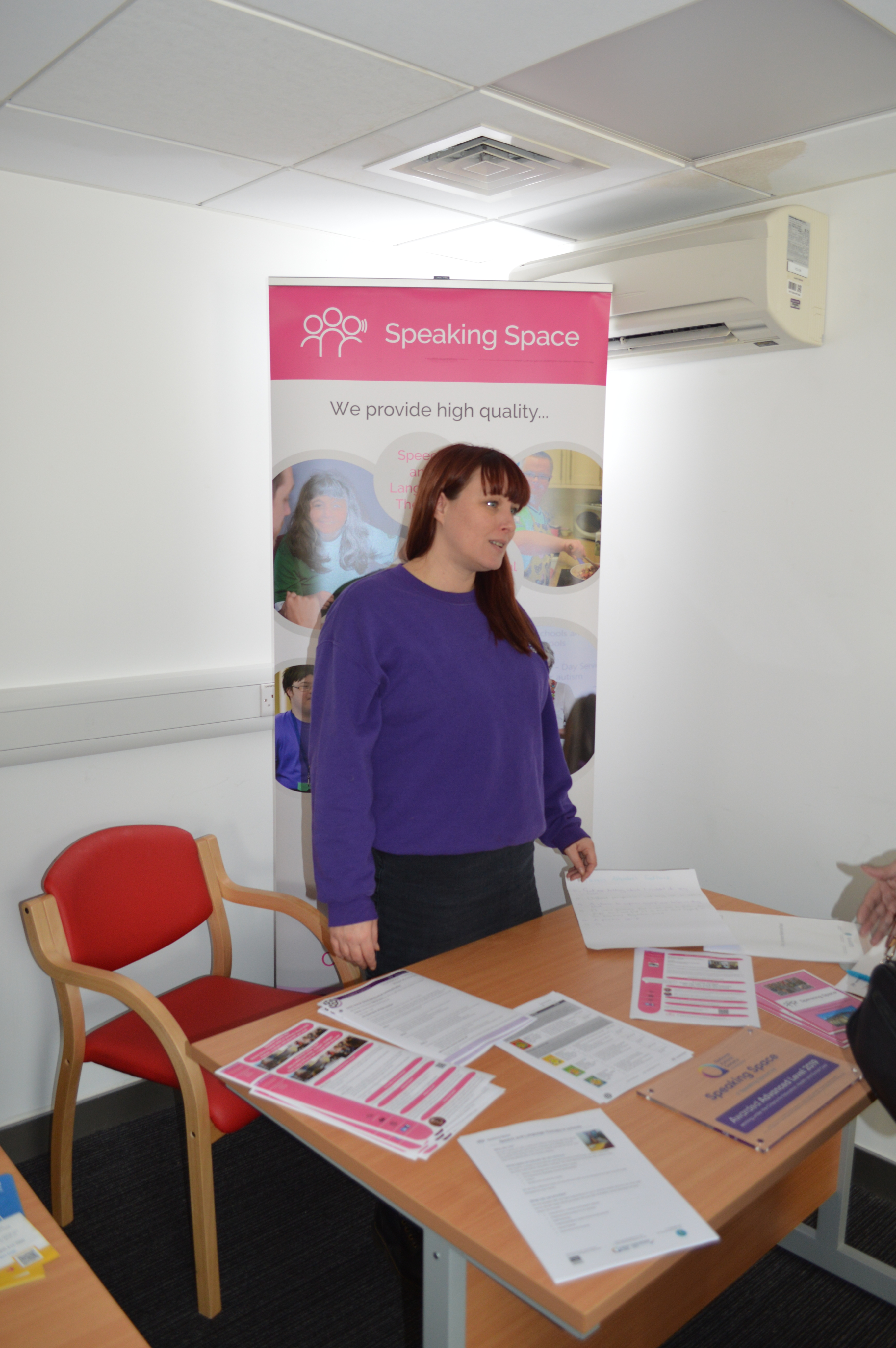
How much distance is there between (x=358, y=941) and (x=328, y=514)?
131 centimetres

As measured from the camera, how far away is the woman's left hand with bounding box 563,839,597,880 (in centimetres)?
220

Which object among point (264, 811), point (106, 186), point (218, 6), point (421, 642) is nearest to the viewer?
point (218, 6)

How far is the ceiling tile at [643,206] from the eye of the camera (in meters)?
2.59

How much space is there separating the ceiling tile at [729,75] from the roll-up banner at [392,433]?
63cm

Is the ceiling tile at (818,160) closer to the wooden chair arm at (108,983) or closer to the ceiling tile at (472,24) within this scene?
the ceiling tile at (472,24)

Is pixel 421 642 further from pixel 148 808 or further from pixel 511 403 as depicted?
pixel 148 808

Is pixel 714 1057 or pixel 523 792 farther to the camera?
pixel 523 792

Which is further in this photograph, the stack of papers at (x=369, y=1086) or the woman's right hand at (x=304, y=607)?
the woman's right hand at (x=304, y=607)

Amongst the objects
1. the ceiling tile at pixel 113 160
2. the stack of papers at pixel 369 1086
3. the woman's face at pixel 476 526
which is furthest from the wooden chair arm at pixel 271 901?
the ceiling tile at pixel 113 160

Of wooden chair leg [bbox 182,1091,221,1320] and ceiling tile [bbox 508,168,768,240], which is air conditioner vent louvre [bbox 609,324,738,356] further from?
wooden chair leg [bbox 182,1091,221,1320]

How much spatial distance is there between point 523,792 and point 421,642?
383 mm

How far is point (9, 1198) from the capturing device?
53.4 inches

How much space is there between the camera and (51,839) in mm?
2664


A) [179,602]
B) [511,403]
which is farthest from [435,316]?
[179,602]
